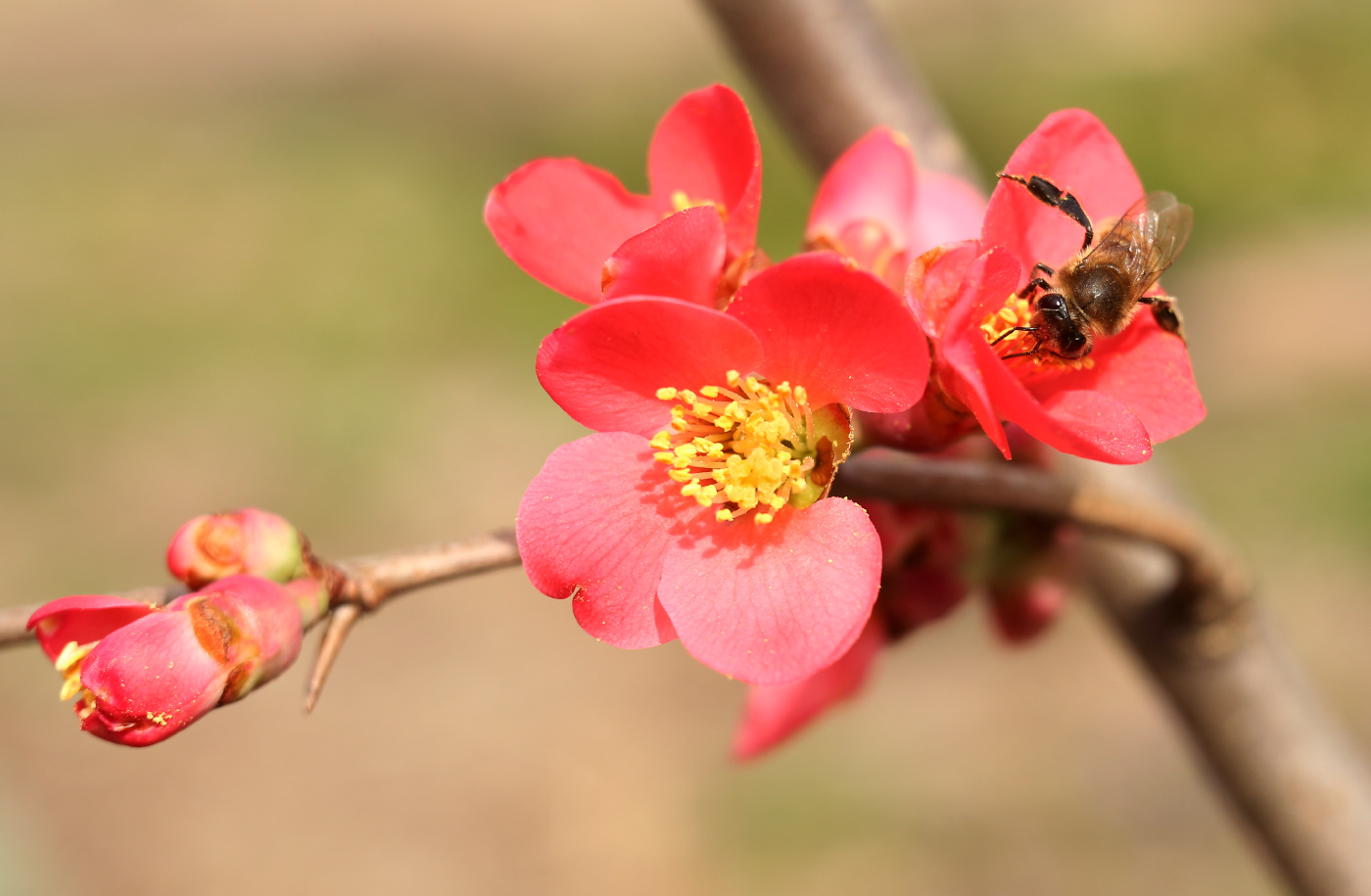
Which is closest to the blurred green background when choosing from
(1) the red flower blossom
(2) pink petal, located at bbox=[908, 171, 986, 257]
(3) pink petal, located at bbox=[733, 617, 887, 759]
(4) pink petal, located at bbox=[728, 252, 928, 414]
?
(3) pink petal, located at bbox=[733, 617, 887, 759]

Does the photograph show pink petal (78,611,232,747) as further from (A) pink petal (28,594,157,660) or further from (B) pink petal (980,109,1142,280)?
(B) pink petal (980,109,1142,280)

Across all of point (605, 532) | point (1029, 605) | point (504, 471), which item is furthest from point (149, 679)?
point (504, 471)

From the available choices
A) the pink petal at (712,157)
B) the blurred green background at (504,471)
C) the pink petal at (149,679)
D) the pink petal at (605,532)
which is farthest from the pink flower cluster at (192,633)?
the blurred green background at (504,471)

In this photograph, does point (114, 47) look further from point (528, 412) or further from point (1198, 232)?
point (1198, 232)

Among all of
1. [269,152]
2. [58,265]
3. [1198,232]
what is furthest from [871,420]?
[269,152]

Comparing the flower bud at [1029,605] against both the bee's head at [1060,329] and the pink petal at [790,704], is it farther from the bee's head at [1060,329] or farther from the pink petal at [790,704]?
the bee's head at [1060,329]

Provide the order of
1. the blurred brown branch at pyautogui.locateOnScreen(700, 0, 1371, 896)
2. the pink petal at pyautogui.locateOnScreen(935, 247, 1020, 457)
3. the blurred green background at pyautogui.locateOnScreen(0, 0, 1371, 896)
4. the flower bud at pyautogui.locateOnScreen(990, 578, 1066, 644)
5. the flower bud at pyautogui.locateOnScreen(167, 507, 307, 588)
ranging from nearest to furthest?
the pink petal at pyautogui.locateOnScreen(935, 247, 1020, 457) < the flower bud at pyautogui.locateOnScreen(167, 507, 307, 588) < the blurred brown branch at pyautogui.locateOnScreen(700, 0, 1371, 896) < the flower bud at pyautogui.locateOnScreen(990, 578, 1066, 644) < the blurred green background at pyautogui.locateOnScreen(0, 0, 1371, 896)

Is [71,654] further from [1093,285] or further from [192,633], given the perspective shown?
[1093,285]
